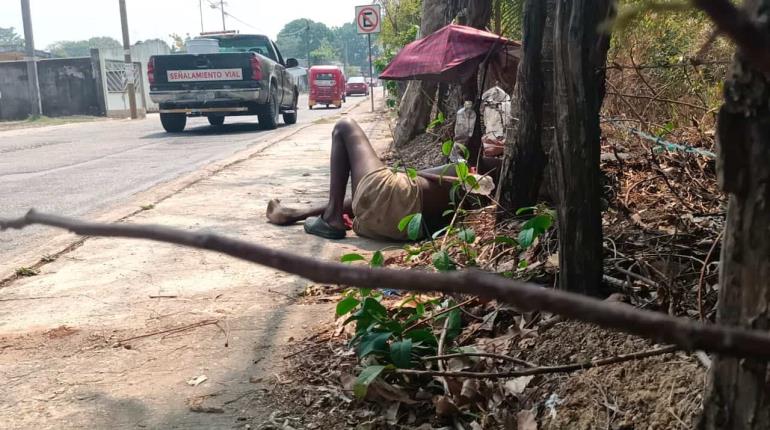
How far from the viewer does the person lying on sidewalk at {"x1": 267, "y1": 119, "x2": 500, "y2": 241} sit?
419cm

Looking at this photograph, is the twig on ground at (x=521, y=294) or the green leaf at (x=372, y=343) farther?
the green leaf at (x=372, y=343)

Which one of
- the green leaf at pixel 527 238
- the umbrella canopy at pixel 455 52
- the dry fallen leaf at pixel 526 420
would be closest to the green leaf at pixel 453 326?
the green leaf at pixel 527 238

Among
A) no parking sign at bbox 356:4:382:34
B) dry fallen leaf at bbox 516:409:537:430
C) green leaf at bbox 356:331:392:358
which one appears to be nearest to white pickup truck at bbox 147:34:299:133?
no parking sign at bbox 356:4:382:34

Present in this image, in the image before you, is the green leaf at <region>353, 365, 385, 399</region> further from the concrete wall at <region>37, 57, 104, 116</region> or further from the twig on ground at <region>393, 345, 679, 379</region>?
the concrete wall at <region>37, 57, 104, 116</region>

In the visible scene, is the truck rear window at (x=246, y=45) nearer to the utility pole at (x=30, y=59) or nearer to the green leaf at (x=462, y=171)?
the utility pole at (x=30, y=59)

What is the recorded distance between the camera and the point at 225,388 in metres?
2.36

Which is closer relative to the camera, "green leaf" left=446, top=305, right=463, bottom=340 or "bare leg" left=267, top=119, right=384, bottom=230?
"green leaf" left=446, top=305, right=463, bottom=340

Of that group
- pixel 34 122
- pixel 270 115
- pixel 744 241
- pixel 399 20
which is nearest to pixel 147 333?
pixel 744 241

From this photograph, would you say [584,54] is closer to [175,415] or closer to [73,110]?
[175,415]

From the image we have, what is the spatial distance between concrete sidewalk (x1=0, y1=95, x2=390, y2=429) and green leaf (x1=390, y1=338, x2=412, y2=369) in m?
0.44

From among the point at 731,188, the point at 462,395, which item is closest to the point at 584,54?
the point at 462,395

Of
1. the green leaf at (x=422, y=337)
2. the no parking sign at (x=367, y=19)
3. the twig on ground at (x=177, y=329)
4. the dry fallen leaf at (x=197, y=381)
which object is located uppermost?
the no parking sign at (x=367, y=19)

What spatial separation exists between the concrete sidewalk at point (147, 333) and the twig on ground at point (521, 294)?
1721 millimetres

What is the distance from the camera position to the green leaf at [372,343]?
2160 mm
